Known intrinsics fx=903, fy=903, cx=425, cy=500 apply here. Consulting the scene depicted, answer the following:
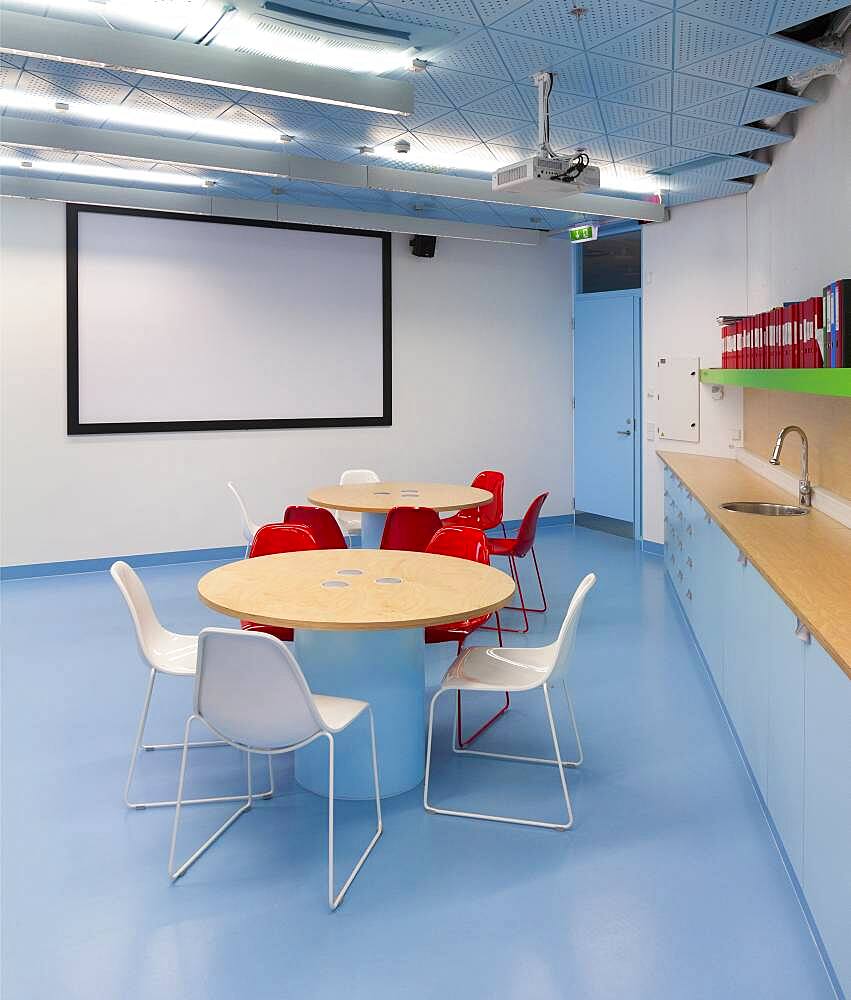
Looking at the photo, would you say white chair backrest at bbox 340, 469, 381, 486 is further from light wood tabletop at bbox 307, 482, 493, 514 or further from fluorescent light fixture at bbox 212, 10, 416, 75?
fluorescent light fixture at bbox 212, 10, 416, 75

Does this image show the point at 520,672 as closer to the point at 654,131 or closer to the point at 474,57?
the point at 474,57

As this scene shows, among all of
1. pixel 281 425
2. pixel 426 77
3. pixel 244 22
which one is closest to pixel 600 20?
pixel 426 77

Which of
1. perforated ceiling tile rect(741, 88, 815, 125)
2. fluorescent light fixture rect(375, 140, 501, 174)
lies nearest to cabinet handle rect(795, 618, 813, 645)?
perforated ceiling tile rect(741, 88, 815, 125)

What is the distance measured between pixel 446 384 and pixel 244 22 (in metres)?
5.94

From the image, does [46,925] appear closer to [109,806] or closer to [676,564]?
[109,806]

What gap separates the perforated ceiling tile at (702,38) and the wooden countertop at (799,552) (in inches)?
86.8

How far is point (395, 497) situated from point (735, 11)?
344 cm

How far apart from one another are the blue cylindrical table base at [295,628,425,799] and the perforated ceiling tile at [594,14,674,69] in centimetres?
277

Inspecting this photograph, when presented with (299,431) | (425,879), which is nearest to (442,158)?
(299,431)

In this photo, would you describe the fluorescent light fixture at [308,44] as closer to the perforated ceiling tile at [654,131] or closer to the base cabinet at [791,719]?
the perforated ceiling tile at [654,131]

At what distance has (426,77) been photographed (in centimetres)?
447

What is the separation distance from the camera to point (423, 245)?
9.10 m

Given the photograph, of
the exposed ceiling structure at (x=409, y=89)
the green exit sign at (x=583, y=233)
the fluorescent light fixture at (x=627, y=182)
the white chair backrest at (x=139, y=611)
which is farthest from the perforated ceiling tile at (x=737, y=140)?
the white chair backrest at (x=139, y=611)

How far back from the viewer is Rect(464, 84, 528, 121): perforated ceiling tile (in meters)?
4.73
